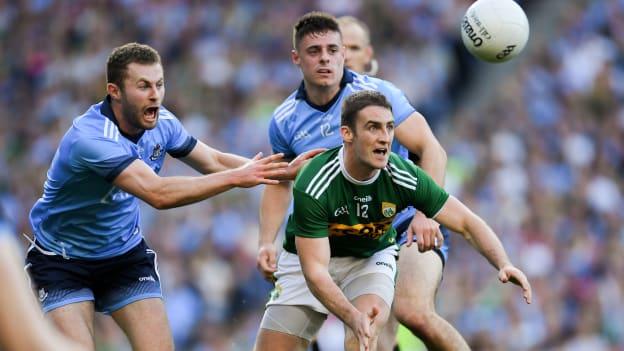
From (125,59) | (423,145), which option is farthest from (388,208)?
(125,59)

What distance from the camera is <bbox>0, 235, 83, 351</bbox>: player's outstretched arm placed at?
135 inches

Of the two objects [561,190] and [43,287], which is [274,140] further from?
[561,190]

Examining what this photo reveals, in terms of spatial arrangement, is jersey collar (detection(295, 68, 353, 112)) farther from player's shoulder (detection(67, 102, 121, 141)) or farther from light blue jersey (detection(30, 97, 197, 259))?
player's shoulder (detection(67, 102, 121, 141))

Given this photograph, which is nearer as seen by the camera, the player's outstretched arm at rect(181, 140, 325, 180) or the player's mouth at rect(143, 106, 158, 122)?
the player's mouth at rect(143, 106, 158, 122)

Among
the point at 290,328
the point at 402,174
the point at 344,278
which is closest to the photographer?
the point at 402,174

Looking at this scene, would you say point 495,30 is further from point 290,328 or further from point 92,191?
point 92,191

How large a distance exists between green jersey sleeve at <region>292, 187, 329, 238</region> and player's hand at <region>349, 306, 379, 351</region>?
0.58 metres

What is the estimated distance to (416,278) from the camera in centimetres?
775

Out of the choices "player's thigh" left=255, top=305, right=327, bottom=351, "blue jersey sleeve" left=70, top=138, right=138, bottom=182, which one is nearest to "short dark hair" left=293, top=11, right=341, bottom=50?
"blue jersey sleeve" left=70, top=138, right=138, bottom=182

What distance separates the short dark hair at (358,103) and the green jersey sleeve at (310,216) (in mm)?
495

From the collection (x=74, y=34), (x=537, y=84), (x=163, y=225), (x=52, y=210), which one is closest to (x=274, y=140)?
(x=52, y=210)

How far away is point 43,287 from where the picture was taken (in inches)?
279

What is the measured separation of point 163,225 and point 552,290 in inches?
184

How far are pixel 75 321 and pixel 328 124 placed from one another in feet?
6.80
